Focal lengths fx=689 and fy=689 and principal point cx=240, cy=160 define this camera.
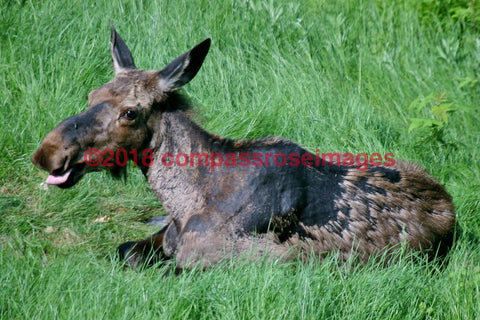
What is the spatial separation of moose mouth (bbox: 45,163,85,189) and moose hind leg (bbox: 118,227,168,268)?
62 cm

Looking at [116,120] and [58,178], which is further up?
[116,120]


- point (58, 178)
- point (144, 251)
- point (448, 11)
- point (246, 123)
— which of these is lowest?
point (144, 251)

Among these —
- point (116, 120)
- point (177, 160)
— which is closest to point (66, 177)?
point (116, 120)

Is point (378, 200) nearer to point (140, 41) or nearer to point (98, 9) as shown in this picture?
point (140, 41)

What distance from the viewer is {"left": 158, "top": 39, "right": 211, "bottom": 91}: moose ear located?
4.38 m

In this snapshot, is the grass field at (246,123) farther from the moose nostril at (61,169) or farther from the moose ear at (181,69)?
the moose nostril at (61,169)

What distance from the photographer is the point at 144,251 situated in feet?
15.5

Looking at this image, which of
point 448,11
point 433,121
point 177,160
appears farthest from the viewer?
point 448,11

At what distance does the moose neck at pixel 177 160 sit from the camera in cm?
446

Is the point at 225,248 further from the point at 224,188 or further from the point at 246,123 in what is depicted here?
the point at 246,123

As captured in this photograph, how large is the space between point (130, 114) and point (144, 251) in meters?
1.01

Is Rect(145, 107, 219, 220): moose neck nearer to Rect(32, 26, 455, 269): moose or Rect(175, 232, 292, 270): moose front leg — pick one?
Rect(32, 26, 455, 269): moose

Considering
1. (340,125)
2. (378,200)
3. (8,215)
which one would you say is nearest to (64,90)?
(8,215)

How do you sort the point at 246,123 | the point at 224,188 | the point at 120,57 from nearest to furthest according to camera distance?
1. the point at 224,188
2. the point at 120,57
3. the point at 246,123
